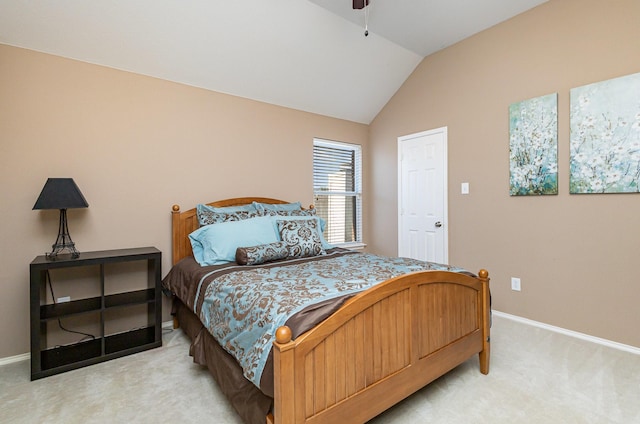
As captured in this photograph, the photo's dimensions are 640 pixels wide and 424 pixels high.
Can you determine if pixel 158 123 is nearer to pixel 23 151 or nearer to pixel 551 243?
pixel 23 151

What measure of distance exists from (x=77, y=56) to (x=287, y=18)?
1764 millimetres

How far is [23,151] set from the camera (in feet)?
7.43

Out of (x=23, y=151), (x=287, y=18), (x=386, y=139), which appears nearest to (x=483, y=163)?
(x=386, y=139)

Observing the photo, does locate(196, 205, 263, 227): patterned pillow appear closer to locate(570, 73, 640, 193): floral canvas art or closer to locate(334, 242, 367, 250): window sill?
locate(334, 242, 367, 250): window sill

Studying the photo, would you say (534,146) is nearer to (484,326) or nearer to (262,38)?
(484,326)

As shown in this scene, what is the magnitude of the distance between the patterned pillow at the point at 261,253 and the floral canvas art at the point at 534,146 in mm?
2332

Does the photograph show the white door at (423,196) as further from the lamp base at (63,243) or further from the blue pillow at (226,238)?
the lamp base at (63,243)

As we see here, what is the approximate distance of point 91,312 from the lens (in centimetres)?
217

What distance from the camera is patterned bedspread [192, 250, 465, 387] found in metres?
1.36

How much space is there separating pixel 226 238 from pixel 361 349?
1.59m

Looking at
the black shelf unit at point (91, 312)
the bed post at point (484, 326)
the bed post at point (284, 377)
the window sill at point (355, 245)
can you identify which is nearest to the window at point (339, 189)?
the window sill at point (355, 245)

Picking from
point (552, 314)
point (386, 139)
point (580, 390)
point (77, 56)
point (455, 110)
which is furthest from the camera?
point (386, 139)

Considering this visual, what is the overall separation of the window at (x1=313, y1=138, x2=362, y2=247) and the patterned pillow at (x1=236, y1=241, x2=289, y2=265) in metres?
1.56

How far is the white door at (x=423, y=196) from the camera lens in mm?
3598
